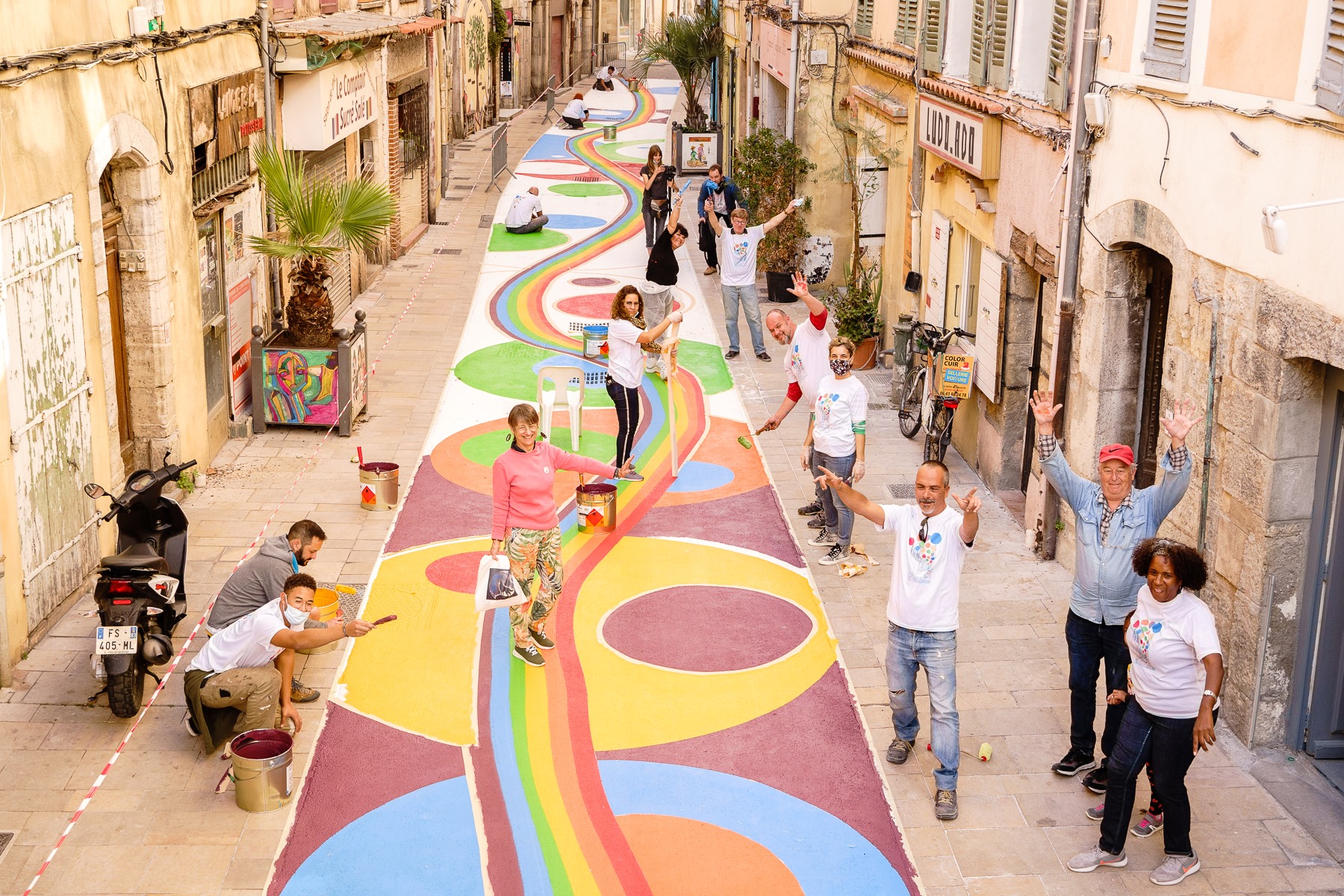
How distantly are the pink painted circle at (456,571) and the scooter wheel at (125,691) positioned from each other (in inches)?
108

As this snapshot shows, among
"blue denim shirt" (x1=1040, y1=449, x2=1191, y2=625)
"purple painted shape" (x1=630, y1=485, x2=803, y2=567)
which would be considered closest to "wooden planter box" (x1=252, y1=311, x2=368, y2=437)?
"purple painted shape" (x1=630, y1=485, x2=803, y2=567)

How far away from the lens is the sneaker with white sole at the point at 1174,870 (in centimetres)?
727

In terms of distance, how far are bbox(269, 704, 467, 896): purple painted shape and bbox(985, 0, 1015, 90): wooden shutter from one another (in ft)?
26.6

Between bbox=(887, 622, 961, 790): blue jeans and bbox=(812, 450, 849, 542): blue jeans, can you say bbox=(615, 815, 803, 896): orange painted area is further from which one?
bbox=(812, 450, 849, 542): blue jeans

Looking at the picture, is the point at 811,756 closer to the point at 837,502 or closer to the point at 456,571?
the point at 837,502

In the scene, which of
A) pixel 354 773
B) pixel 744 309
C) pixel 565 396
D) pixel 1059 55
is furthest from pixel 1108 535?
pixel 744 309

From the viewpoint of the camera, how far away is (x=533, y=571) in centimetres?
948

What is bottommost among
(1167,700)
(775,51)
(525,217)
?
(525,217)

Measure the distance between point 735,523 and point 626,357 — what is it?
180 cm

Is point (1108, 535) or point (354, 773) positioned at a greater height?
point (1108, 535)

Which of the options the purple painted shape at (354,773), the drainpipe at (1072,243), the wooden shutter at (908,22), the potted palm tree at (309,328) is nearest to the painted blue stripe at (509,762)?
the purple painted shape at (354,773)

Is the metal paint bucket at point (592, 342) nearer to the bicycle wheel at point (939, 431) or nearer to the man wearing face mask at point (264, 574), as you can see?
the bicycle wheel at point (939, 431)

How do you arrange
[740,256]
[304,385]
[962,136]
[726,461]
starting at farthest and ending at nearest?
1. [740,256]
2. [304,385]
3. [726,461]
4. [962,136]

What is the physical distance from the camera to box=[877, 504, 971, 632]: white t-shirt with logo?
777cm
